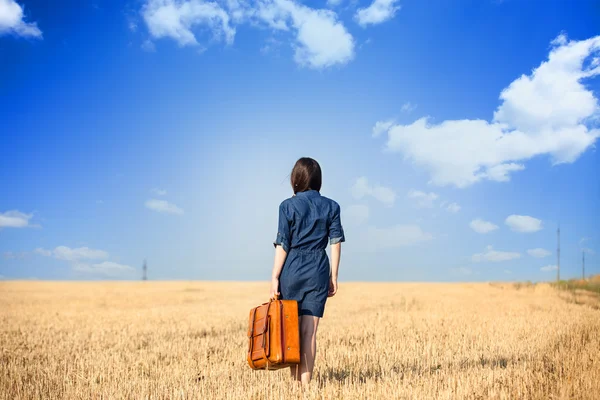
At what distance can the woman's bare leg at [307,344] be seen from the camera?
5.36 meters

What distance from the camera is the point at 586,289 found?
26656mm

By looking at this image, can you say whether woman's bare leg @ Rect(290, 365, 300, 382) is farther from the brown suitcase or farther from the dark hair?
the dark hair

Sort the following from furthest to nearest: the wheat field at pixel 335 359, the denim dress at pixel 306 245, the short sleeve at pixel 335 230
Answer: the wheat field at pixel 335 359 < the short sleeve at pixel 335 230 < the denim dress at pixel 306 245

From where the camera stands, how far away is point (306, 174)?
18.0 ft

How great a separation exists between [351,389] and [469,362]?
288 centimetres

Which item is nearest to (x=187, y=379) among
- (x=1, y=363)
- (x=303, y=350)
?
(x=303, y=350)

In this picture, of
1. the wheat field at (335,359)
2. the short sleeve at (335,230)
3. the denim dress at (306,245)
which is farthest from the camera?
the wheat field at (335,359)

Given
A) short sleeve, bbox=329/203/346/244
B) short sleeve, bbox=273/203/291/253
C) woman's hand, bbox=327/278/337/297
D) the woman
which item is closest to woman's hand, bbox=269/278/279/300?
the woman

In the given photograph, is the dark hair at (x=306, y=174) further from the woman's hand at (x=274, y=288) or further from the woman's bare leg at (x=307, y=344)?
the woman's bare leg at (x=307, y=344)

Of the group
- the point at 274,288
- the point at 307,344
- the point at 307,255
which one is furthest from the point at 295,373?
the point at 307,255

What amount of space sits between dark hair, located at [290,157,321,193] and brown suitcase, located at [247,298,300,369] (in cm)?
119

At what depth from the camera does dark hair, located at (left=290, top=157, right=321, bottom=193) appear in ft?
18.0

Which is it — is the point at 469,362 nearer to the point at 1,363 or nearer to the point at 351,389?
the point at 351,389

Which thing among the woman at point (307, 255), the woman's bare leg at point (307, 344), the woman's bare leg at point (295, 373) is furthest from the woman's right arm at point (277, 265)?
the woman's bare leg at point (295, 373)
